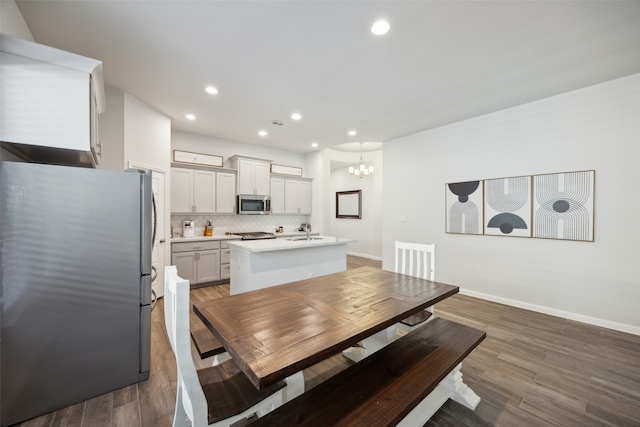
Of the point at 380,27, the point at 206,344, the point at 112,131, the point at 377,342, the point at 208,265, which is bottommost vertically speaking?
the point at 377,342

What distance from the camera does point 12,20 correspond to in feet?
5.76

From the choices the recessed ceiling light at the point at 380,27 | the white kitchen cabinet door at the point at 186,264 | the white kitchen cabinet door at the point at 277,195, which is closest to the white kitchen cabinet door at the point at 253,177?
the white kitchen cabinet door at the point at 277,195

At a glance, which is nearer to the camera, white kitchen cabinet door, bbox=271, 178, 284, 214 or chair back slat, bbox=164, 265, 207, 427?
chair back slat, bbox=164, 265, 207, 427

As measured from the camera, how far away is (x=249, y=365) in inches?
35.9

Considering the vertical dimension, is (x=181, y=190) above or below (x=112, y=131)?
below

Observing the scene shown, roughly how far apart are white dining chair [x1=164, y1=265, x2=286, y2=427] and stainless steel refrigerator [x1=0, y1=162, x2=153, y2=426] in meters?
0.97

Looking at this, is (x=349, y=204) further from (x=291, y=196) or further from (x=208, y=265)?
(x=208, y=265)

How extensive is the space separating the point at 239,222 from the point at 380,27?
4.53 meters

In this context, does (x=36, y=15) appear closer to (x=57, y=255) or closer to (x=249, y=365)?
(x=57, y=255)

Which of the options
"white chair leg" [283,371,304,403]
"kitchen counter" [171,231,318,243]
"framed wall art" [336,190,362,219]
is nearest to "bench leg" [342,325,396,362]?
"white chair leg" [283,371,304,403]

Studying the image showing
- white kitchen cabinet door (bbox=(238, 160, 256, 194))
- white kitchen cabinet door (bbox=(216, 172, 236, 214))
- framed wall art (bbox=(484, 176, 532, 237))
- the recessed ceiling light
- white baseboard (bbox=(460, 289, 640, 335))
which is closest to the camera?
the recessed ceiling light

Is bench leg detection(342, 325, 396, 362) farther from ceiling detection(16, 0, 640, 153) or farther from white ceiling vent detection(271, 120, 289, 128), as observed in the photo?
white ceiling vent detection(271, 120, 289, 128)

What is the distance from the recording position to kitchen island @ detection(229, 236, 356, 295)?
3.07 meters

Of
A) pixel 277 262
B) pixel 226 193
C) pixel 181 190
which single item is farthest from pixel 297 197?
pixel 277 262
